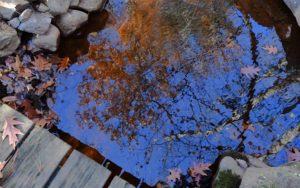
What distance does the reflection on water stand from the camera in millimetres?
4879

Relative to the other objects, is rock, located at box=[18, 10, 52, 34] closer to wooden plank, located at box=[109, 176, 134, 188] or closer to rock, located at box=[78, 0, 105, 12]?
rock, located at box=[78, 0, 105, 12]

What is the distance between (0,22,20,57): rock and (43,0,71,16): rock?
2.08ft

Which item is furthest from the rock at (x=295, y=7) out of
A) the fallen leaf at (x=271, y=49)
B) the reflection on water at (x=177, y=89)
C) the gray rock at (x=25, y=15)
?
the gray rock at (x=25, y=15)

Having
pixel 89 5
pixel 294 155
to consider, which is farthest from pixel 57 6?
pixel 294 155

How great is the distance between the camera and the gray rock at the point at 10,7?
517 centimetres

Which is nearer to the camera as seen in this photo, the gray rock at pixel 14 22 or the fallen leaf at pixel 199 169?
the fallen leaf at pixel 199 169

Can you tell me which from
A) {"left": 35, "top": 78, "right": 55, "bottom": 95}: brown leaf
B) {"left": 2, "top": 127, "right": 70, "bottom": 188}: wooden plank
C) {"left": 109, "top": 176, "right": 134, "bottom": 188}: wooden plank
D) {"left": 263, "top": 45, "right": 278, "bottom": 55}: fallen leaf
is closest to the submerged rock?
{"left": 35, "top": 78, "right": 55, "bottom": 95}: brown leaf

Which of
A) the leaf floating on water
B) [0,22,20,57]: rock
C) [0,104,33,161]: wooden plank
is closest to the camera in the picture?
[0,104,33,161]: wooden plank

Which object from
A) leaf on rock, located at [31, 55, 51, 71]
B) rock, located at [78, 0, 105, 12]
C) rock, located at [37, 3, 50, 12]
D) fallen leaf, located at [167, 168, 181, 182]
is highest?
rock, located at [78, 0, 105, 12]

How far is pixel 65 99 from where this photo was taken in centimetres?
510

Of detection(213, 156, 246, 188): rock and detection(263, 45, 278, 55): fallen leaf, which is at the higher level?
detection(263, 45, 278, 55): fallen leaf

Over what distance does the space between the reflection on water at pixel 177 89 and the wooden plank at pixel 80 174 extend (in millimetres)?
828

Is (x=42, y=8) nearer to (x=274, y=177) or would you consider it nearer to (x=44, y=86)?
(x=44, y=86)

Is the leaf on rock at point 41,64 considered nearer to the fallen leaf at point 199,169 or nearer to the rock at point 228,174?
the fallen leaf at point 199,169
